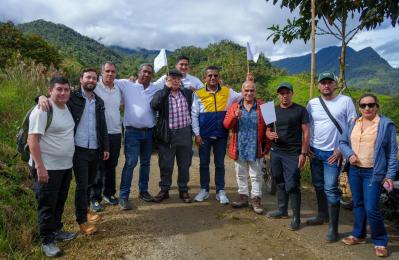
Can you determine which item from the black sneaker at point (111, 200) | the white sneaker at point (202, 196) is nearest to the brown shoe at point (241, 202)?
the white sneaker at point (202, 196)

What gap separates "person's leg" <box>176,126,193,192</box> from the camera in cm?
514

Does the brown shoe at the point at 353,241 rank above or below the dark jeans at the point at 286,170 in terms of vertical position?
below

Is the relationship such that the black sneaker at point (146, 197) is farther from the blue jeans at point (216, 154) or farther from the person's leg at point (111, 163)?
the blue jeans at point (216, 154)

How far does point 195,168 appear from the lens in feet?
25.8

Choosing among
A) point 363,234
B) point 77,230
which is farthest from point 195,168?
point 363,234

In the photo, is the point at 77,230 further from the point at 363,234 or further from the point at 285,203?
the point at 363,234

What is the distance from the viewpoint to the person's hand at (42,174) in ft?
11.2

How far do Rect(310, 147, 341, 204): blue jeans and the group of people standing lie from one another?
1 centimetres

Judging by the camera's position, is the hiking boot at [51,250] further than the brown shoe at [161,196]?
No

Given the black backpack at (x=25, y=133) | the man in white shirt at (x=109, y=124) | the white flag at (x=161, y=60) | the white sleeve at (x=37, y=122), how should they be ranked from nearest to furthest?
the white sleeve at (x=37, y=122) < the black backpack at (x=25, y=133) < the man in white shirt at (x=109, y=124) < the white flag at (x=161, y=60)

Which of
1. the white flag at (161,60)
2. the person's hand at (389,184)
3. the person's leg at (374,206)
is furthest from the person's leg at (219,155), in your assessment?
the person's hand at (389,184)

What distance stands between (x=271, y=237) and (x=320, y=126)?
1.43 meters

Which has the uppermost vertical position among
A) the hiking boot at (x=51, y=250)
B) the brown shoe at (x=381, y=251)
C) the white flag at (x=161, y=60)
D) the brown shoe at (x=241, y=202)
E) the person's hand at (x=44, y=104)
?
the white flag at (x=161, y=60)

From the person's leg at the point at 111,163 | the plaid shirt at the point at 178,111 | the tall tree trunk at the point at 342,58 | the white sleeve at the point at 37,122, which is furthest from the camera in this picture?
the tall tree trunk at the point at 342,58
